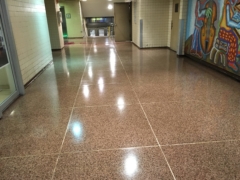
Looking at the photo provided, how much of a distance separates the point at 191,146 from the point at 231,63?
2.96 metres

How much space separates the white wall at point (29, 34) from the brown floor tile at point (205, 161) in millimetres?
3508

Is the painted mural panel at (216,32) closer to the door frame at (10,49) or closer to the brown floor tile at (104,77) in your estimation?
the brown floor tile at (104,77)

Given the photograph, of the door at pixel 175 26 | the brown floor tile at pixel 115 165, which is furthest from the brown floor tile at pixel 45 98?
the door at pixel 175 26

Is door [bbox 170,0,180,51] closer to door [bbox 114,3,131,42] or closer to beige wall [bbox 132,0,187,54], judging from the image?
beige wall [bbox 132,0,187,54]

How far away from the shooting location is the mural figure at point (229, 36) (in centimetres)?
396

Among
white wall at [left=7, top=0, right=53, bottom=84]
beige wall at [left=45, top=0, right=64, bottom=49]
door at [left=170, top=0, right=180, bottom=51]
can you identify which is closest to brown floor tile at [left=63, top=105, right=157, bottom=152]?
white wall at [left=7, top=0, right=53, bottom=84]

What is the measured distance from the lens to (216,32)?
4684mm

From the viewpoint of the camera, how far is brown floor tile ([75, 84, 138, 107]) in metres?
3.17

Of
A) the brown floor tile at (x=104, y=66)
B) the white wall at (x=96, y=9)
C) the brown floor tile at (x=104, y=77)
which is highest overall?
the white wall at (x=96, y=9)

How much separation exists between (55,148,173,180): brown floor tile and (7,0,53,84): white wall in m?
2.90

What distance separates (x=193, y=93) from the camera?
3.45 meters

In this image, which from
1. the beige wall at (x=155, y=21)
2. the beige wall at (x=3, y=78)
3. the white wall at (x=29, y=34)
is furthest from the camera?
the beige wall at (x=155, y=21)

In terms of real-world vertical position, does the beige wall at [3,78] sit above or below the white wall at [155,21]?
below

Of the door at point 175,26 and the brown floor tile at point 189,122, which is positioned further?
the door at point 175,26
